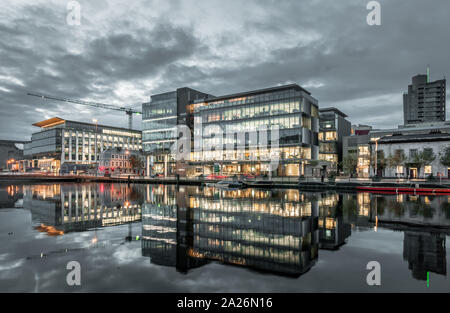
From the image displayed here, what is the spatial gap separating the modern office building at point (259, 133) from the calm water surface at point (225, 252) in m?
63.5

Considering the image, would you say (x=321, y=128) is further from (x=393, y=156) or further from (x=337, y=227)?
(x=337, y=227)

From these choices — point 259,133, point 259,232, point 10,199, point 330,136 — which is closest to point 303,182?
point 259,133

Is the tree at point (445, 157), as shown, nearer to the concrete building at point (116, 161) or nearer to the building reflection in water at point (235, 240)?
the building reflection in water at point (235, 240)

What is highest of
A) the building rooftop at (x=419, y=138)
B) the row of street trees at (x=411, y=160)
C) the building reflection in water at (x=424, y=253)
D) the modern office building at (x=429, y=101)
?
the modern office building at (x=429, y=101)

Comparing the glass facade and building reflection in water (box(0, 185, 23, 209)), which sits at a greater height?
the glass facade

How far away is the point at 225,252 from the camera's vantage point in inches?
492

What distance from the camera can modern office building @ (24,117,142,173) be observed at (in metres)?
162

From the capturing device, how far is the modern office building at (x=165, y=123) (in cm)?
11431

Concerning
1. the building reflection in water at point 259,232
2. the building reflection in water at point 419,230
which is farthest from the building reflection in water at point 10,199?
the building reflection in water at point 419,230

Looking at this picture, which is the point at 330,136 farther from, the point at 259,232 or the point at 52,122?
the point at 52,122

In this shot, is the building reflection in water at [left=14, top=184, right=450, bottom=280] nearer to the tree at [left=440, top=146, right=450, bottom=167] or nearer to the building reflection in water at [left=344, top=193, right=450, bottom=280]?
the building reflection in water at [left=344, top=193, right=450, bottom=280]

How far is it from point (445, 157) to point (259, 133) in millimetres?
49666

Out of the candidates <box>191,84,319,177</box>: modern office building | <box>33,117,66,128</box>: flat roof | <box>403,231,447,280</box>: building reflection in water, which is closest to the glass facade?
<box>191,84,319,177</box>: modern office building

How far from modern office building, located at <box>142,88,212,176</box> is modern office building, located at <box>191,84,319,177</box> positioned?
44.4 feet
